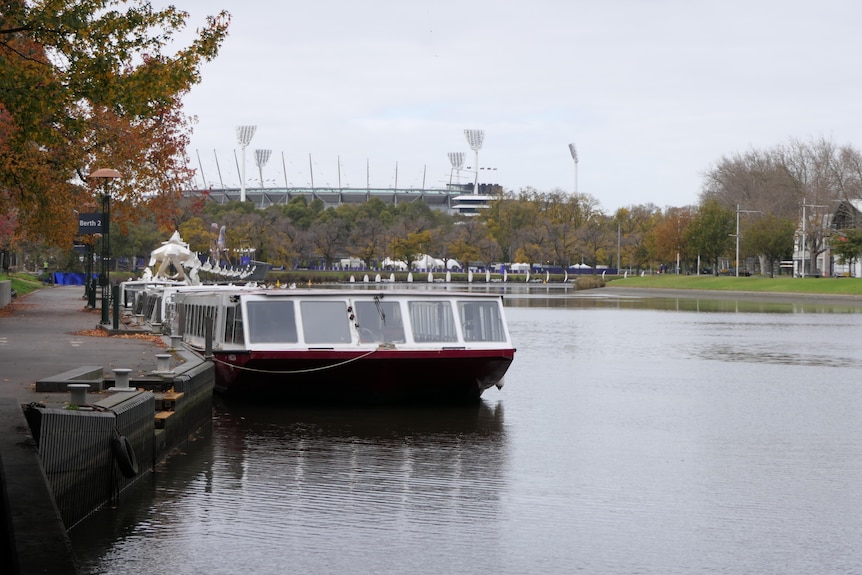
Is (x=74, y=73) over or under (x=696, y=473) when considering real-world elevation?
over

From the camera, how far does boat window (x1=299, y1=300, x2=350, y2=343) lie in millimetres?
23333

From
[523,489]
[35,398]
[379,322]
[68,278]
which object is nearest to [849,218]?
[68,278]

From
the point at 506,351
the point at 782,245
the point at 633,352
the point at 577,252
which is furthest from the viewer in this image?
the point at 577,252

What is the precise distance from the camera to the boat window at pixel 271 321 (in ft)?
77.0

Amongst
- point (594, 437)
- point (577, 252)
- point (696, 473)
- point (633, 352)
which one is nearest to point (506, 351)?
point (594, 437)

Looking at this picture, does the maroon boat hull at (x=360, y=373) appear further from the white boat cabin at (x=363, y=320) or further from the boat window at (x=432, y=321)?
the boat window at (x=432, y=321)

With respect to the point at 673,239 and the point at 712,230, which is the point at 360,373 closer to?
the point at 712,230

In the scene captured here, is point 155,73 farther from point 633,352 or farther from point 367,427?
point 633,352

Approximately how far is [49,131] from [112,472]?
9.44 m

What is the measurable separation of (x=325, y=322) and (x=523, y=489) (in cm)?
801

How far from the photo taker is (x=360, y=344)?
75.8ft

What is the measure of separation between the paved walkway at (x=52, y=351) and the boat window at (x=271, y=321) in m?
2.05

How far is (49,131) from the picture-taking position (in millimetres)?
21922

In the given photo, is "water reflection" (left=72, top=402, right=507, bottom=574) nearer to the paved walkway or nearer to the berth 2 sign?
the paved walkway
